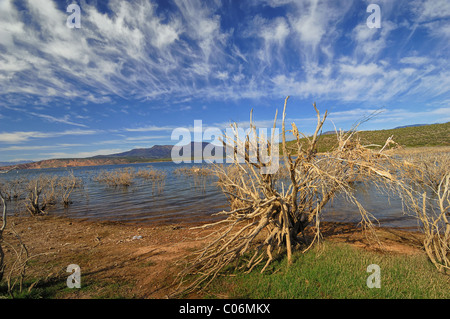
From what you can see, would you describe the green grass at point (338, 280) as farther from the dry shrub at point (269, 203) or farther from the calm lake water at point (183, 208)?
the calm lake water at point (183, 208)

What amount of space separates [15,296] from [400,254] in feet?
30.0

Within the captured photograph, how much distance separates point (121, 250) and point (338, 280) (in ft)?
21.3

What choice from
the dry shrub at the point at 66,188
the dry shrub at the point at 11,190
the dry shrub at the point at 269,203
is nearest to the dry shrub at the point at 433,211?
the dry shrub at the point at 269,203

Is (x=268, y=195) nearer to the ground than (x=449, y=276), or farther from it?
farther from it

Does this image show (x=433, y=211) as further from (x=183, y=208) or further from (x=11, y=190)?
(x=11, y=190)

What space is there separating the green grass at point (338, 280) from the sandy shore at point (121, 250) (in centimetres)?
131

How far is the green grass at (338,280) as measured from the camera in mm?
3924

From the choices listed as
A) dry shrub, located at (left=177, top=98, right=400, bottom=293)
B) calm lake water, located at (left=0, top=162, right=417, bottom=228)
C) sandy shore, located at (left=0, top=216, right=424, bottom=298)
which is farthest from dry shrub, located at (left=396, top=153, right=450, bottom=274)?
calm lake water, located at (left=0, top=162, right=417, bottom=228)

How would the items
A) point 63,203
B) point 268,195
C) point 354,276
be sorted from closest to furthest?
point 354,276 < point 268,195 < point 63,203
